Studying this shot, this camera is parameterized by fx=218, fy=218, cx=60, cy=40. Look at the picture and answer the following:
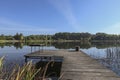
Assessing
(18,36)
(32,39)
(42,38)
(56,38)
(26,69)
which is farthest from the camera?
(56,38)

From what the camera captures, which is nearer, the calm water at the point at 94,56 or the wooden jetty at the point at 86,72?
the wooden jetty at the point at 86,72

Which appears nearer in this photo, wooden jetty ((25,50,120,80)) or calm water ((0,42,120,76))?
wooden jetty ((25,50,120,80))

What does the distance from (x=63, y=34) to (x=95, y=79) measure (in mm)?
160623

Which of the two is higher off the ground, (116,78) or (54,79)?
(116,78)

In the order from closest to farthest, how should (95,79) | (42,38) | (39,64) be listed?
(95,79), (39,64), (42,38)

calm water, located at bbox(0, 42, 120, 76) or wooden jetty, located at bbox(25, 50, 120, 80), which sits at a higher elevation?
wooden jetty, located at bbox(25, 50, 120, 80)

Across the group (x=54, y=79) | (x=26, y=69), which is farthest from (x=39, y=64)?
(x=26, y=69)

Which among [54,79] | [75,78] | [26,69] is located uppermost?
[26,69]

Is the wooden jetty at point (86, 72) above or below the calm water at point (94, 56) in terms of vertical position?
above

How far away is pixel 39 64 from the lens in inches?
822

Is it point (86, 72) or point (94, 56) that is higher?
point (86, 72)

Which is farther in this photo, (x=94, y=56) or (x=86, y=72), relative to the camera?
(x=94, y=56)

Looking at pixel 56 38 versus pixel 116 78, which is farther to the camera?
pixel 56 38

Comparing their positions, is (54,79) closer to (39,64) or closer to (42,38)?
(39,64)
